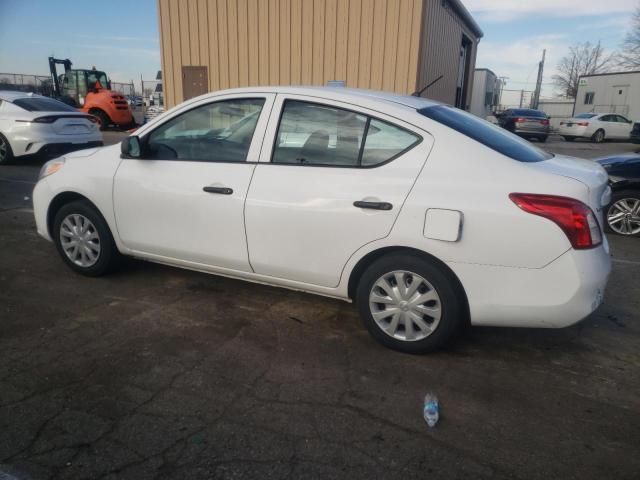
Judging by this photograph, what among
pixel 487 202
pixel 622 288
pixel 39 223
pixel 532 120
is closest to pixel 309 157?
pixel 487 202

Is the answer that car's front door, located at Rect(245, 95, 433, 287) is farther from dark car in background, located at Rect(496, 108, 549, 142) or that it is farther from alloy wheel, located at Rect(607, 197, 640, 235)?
dark car in background, located at Rect(496, 108, 549, 142)

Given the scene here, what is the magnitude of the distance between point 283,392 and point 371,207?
119cm

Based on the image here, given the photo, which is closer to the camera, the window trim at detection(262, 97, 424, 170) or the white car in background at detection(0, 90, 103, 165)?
the window trim at detection(262, 97, 424, 170)

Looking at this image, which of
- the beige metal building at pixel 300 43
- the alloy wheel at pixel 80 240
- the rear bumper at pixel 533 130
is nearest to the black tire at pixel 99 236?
the alloy wheel at pixel 80 240

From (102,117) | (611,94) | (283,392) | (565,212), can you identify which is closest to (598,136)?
(611,94)

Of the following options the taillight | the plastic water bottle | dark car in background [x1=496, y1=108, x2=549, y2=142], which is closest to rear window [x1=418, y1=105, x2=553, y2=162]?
the taillight

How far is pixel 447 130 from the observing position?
120 inches

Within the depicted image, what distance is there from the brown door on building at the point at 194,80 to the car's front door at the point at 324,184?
9.72m

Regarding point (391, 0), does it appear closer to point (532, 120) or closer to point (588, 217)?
point (588, 217)

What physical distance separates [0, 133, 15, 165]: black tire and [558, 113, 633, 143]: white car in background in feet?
80.4

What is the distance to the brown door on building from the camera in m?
12.4

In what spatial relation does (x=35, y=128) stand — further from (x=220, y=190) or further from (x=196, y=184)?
(x=220, y=190)

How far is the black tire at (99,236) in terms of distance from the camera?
415 centimetres

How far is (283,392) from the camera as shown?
2768 millimetres
